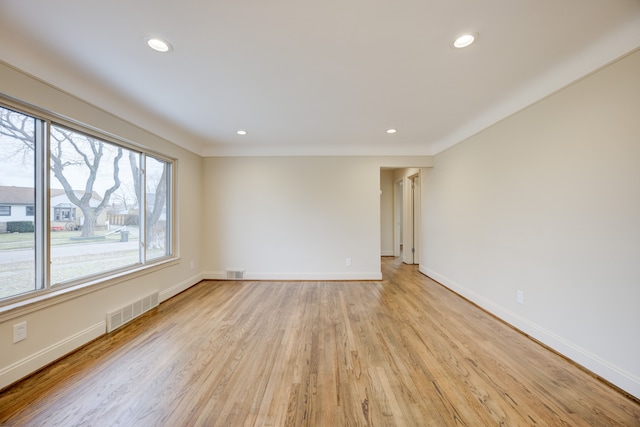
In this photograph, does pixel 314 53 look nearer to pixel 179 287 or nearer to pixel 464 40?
pixel 464 40

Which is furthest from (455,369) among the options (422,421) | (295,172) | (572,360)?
(295,172)

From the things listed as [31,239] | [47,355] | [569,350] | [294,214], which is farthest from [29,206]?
[569,350]

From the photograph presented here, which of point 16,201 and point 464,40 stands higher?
point 464,40

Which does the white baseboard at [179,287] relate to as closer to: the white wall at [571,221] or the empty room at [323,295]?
the empty room at [323,295]

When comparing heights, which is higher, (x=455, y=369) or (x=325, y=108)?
(x=325, y=108)

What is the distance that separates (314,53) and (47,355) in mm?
3123

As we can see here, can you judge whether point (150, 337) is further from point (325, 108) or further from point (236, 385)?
point (325, 108)

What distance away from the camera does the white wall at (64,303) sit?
1.62 m

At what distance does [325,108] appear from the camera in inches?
106

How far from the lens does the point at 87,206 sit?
232 centimetres

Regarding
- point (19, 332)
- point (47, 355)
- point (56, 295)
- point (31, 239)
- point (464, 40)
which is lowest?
point (47, 355)

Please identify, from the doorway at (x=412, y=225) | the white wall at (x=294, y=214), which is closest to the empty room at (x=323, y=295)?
the white wall at (x=294, y=214)

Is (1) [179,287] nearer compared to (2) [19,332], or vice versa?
(2) [19,332]

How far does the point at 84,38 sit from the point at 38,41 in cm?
35
